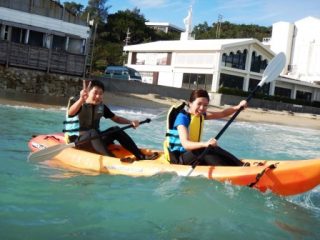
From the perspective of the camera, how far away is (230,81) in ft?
119

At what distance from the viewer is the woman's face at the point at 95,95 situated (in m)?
6.77

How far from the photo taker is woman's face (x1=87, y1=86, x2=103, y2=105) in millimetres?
6766

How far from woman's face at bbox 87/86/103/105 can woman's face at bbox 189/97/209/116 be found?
4.67 ft

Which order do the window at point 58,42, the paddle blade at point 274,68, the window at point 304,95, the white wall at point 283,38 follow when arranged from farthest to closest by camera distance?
the white wall at point 283,38, the window at point 304,95, the window at point 58,42, the paddle blade at point 274,68

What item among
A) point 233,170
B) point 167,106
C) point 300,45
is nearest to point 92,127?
point 233,170

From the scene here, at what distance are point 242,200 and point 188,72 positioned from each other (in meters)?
30.8

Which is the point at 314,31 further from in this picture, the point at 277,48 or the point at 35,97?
the point at 35,97

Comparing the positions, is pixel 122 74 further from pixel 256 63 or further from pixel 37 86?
pixel 37 86

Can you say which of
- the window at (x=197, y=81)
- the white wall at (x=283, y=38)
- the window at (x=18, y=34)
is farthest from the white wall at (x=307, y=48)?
the window at (x=18, y=34)

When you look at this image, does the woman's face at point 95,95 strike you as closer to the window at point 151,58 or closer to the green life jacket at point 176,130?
the green life jacket at point 176,130

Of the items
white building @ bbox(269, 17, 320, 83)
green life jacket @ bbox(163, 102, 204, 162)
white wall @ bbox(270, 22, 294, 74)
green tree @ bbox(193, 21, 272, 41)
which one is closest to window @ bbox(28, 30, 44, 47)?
green life jacket @ bbox(163, 102, 204, 162)

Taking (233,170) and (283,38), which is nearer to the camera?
(233,170)

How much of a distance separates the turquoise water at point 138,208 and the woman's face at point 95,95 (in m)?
1.05

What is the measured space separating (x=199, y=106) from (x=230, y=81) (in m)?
30.8
